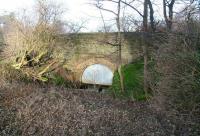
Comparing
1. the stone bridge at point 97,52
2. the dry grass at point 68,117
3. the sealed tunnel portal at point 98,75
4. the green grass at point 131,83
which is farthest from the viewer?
the sealed tunnel portal at point 98,75

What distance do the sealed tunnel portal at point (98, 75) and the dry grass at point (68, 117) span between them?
787 centimetres

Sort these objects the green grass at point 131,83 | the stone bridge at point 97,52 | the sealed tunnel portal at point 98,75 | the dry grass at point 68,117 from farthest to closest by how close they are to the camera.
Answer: the sealed tunnel portal at point 98,75 → the stone bridge at point 97,52 → the green grass at point 131,83 → the dry grass at point 68,117

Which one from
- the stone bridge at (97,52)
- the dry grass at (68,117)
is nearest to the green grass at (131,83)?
the stone bridge at (97,52)

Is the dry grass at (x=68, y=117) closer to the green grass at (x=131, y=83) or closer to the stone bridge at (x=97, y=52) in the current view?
the green grass at (x=131, y=83)

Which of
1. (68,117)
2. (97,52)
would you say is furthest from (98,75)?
(68,117)

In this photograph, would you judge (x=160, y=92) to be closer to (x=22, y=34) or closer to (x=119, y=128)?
(x=119, y=128)

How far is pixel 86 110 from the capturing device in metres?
13.3

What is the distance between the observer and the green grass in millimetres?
18281

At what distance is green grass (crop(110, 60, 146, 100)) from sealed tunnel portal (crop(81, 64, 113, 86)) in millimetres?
1859

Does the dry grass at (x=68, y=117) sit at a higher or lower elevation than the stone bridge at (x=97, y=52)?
lower

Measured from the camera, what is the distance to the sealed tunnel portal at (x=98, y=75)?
2316 centimetres

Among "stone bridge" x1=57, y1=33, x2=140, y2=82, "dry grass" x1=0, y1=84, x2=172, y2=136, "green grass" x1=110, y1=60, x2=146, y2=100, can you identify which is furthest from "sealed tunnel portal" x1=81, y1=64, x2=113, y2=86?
"dry grass" x1=0, y1=84, x2=172, y2=136

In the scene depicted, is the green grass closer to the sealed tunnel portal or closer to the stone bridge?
the stone bridge

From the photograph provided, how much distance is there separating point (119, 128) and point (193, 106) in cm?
274
